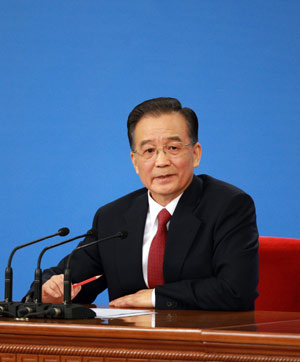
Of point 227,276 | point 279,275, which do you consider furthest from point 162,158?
point 279,275

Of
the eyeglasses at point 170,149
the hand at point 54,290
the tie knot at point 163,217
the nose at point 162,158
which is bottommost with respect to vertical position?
the hand at point 54,290

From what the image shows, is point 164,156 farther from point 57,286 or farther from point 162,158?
point 57,286

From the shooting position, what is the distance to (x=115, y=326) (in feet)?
4.44

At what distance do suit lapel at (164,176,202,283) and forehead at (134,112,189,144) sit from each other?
0.82ft

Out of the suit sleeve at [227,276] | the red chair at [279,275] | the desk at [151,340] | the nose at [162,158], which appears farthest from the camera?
the red chair at [279,275]

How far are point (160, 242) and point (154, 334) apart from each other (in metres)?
0.89

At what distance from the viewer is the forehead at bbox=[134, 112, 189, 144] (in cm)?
221

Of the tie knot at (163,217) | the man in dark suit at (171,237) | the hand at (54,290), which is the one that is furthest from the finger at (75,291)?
the tie knot at (163,217)

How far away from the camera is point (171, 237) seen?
7.08 ft

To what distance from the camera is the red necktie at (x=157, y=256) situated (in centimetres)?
217

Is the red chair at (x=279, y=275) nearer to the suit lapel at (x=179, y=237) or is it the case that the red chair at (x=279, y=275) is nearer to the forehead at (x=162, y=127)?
the suit lapel at (x=179, y=237)

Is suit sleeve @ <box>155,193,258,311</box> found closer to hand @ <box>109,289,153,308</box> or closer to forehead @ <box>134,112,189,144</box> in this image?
hand @ <box>109,289,153,308</box>

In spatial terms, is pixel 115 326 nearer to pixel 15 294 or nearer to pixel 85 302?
pixel 85 302

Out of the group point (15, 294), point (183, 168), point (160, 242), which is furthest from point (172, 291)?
point (15, 294)
